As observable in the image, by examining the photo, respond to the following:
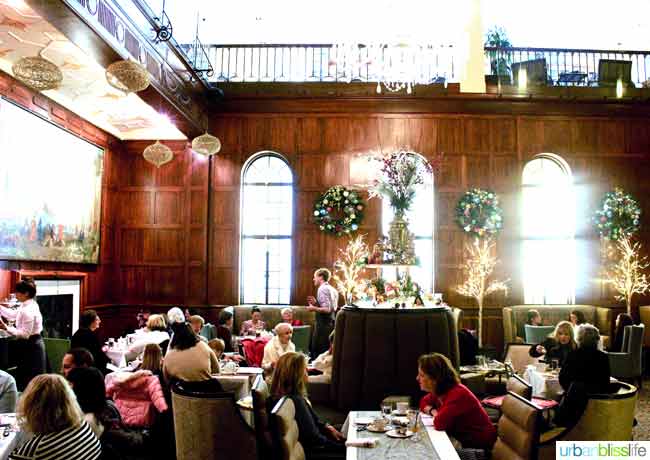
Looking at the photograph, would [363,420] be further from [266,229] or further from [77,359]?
[266,229]

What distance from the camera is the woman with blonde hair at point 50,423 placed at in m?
2.58

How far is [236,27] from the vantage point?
37.8 ft

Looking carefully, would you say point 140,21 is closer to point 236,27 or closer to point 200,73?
point 200,73

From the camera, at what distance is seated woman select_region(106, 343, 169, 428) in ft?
14.8

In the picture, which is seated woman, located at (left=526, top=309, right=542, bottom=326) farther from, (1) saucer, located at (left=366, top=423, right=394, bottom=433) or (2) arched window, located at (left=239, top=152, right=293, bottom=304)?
(1) saucer, located at (left=366, top=423, right=394, bottom=433)

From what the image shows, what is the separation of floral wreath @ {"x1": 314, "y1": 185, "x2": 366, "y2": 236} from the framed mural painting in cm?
376

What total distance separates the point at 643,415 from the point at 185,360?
511 cm

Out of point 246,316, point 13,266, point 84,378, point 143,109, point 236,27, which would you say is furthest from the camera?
point 236,27

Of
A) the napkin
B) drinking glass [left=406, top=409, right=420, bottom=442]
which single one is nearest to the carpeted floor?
drinking glass [left=406, top=409, right=420, bottom=442]

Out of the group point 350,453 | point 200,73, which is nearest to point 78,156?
point 200,73

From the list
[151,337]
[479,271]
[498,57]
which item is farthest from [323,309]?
[498,57]

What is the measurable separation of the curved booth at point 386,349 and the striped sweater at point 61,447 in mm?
2590

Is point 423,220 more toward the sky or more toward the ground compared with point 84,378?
more toward the sky

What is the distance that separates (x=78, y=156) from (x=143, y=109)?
4.39 feet
